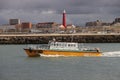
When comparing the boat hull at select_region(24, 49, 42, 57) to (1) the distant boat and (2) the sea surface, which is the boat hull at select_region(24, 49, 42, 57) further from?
(2) the sea surface

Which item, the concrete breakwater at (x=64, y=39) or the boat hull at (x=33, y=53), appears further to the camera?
the concrete breakwater at (x=64, y=39)

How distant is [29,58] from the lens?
5538cm

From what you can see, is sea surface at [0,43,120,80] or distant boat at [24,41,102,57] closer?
sea surface at [0,43,120,80]

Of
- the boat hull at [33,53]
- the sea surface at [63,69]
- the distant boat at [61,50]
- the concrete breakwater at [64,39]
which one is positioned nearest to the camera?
the sea surface at [63,69]

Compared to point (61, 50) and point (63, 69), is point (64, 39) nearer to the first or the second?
point (61, 50)

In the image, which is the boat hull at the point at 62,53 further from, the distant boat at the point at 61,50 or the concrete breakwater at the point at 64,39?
the concrete breakwater at the point at 64,39

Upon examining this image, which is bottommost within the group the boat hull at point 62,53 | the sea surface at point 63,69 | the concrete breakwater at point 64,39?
the sea surface at point 63,69

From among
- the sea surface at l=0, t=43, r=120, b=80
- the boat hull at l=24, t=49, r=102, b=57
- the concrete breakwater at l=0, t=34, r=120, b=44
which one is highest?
the concrete breakwater at l=0, t=34, r=120, b=44

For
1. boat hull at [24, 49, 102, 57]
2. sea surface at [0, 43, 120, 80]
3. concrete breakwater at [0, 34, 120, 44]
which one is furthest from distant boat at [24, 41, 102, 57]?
concrete breakwater at [0, 34, 120, 44]

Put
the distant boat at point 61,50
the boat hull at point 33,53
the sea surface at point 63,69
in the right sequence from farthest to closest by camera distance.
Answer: the boat hull at point 33,53 → the distant boat at point 61,50 → the sea surface at point 63,69

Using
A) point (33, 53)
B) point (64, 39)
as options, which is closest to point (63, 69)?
point (33, 53)

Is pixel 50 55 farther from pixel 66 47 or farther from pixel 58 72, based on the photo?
pixel 58 72

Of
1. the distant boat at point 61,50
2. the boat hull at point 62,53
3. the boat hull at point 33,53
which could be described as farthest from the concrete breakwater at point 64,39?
the distant boat at point 61,50

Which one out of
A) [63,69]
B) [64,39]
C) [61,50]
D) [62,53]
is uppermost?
[64,39]
